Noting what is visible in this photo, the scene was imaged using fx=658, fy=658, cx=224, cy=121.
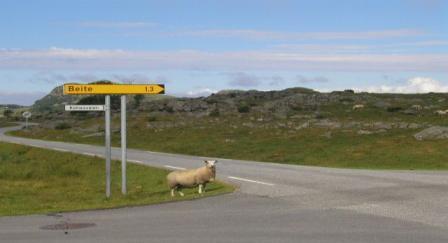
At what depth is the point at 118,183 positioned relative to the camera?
29.2 meters

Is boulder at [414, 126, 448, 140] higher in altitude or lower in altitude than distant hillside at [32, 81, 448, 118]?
lower

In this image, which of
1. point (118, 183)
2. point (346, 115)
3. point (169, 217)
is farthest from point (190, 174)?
point (346, 115)

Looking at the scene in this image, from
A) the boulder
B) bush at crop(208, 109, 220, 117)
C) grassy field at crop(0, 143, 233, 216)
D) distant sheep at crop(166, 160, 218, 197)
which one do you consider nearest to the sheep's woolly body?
distant sheep at crop(166, 160, 218, 197)

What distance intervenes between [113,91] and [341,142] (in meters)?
30.1

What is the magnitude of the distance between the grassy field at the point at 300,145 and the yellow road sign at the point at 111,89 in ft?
56.7

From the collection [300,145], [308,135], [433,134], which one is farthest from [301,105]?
[433,134]

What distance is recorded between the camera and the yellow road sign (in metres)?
19.6

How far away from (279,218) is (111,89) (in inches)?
302

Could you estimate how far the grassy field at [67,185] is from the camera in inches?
739

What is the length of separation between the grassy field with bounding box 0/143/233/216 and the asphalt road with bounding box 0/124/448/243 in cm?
176

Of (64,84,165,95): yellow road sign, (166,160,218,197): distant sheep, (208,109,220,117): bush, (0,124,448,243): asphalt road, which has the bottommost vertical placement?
(0,124,448,243): asphalt road

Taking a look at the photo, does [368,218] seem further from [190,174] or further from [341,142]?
[341,142]

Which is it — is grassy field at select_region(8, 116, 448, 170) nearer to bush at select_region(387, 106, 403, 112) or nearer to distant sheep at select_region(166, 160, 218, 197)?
distant sheep at select_region(166, 160, 218, 197)

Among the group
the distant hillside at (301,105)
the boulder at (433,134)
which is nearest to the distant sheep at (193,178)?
the boulder at (433,134)
